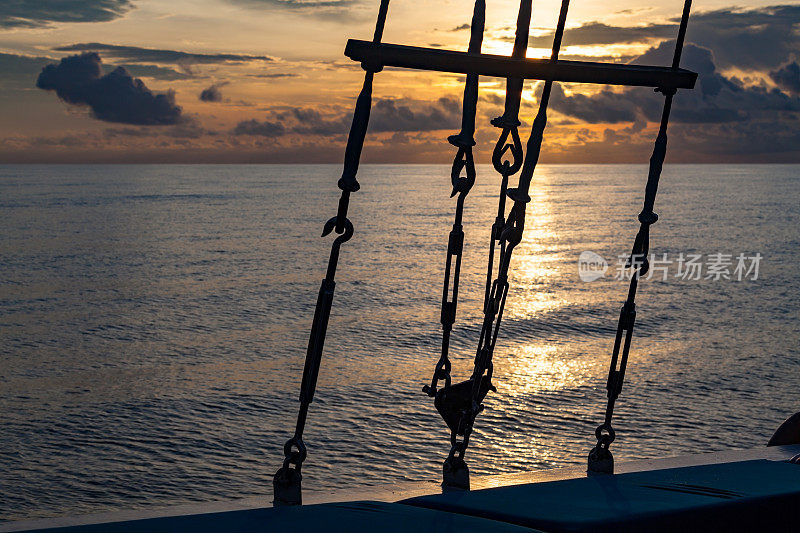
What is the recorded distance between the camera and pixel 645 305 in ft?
96.6

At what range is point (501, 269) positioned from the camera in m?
4.41

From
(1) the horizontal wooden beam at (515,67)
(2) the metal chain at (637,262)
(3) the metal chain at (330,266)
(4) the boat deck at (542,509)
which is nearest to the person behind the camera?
(4) the boat deck at (542,509)

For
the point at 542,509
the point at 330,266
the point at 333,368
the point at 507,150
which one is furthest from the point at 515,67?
the point at 333,368

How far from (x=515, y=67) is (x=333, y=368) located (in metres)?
15.5

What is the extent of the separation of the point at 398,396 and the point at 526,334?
7607mm

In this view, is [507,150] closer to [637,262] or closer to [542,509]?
[637,262]

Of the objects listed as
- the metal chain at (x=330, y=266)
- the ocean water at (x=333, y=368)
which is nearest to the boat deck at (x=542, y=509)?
the metal chain at (x=330, y=266)

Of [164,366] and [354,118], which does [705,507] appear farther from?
[164,366]

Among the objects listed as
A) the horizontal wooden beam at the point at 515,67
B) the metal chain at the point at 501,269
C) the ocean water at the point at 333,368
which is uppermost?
the horizontal wooden beam at the point at 515,67

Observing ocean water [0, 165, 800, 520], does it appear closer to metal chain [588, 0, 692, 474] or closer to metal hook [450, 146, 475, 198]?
metal chain [588, 0, 692, 474]

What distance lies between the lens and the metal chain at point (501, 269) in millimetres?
4363

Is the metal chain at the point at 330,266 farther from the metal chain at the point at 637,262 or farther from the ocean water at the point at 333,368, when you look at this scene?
the ocean water at the point at 333,368

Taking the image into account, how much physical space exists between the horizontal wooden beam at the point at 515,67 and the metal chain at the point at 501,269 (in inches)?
4.0

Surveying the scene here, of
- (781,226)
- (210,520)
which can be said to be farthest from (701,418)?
(781,226)
